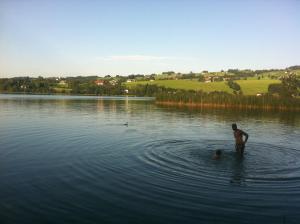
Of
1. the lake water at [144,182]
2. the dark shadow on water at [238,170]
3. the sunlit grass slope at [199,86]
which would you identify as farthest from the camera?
the sunlit grass slope at [199,86]

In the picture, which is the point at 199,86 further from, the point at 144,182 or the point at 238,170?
the point at 144,182

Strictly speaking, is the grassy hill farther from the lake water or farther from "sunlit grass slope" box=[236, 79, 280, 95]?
the lake water

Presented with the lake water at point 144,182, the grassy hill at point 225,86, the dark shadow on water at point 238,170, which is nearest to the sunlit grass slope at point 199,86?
the grassy hill at point 225,86

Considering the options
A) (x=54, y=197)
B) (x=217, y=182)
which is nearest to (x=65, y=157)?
(x=54, y=197)

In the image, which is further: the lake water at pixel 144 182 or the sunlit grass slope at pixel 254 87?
the sunlit grass slope at pixel 254 87

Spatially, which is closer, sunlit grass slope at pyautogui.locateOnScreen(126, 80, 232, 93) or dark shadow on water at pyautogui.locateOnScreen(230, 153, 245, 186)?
dark shadow on water at pyautogui.locateOnScreen(230, 153, 245, 186)

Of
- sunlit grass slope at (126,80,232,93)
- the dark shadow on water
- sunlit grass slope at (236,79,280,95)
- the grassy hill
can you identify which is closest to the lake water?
the dark shadow on water

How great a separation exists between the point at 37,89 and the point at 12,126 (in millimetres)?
164956

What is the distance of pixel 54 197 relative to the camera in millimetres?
15109

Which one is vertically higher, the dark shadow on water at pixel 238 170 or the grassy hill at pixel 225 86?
the grassy hill at pixel 225 86

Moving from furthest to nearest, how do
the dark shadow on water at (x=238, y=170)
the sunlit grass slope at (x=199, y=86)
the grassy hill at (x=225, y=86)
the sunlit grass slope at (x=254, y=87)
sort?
the sunlit grass slope at (x=199, y=86) → the grassy hill at (x=225, y=86) → the sunlit grass slope at (x=254, y=87) → the dark shadow on water at (x=238, y=170)

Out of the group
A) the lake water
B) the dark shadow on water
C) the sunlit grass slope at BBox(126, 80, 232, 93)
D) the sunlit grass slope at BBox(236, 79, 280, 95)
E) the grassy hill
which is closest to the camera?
the lake water

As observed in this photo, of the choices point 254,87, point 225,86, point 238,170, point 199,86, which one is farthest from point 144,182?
point 199,86

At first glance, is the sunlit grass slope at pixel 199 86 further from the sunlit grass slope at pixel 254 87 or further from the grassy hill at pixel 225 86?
the sunlit grass slope at pixel 254 87
